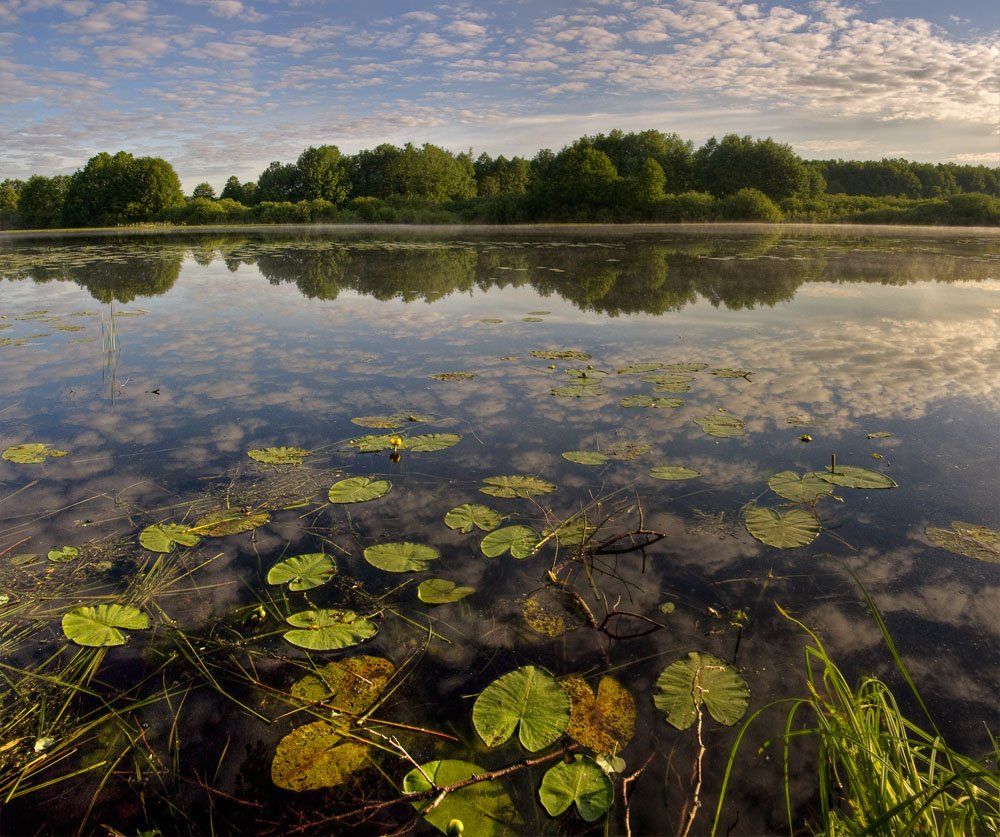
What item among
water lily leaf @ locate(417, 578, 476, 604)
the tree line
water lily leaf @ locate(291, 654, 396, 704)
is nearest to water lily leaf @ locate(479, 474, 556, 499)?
water lily leaf @ locate(417, 578, 476, 604)

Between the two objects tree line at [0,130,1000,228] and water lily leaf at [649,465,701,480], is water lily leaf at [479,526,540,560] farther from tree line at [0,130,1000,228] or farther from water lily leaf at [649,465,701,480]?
tree line at [0,130,1000,228]

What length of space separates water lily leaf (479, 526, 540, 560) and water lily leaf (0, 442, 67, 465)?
2751 millimetres

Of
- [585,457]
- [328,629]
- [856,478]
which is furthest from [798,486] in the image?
[328,629]

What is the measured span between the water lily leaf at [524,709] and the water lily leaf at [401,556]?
728 millimetres

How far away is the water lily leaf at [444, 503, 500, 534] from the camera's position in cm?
269

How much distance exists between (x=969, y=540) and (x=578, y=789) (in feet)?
7.21

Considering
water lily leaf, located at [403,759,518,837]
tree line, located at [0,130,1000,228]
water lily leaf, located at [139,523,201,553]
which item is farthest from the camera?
tree line, located at [0,130,1000,228]

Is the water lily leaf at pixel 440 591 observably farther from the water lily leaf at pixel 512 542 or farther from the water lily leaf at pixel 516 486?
the water lily leaf at pixel 516 486

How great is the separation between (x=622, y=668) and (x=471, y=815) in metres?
0.67

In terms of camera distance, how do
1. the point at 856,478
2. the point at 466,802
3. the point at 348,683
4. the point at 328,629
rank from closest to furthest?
the point at 466,802
the point at 348,683
the point at 328,629
the point at 856,478

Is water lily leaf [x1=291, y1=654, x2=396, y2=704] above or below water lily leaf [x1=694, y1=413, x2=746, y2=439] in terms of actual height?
below

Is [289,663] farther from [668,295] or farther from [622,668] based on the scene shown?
[668,295]

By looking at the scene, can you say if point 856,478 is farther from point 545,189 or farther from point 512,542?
point 545,189

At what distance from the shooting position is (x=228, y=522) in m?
2.73
